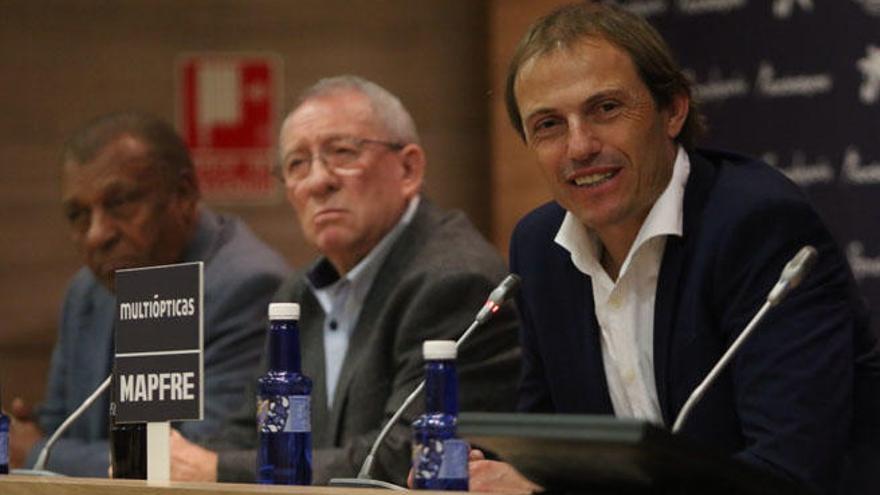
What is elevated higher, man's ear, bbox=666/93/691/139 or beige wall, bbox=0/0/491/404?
beige wall, bbox=0/0/491/404

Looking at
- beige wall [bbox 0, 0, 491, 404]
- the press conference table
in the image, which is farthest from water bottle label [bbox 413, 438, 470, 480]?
Result: beige wall [bbox 0, 0, 491, 404]

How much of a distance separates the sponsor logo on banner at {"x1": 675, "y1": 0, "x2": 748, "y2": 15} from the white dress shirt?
1373 mm

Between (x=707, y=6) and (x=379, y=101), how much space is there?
93cm

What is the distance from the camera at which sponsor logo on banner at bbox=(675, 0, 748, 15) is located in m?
4.12

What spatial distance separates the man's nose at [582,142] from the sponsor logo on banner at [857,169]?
130 cm

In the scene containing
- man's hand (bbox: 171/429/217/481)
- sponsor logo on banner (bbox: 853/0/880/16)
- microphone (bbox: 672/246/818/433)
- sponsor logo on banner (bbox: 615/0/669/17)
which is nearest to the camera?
microphone (bbox: 672/246/818/433)

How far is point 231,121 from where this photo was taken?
5.25 meters

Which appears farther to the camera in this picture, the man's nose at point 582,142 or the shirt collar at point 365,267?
the shirt collar at point 365,267

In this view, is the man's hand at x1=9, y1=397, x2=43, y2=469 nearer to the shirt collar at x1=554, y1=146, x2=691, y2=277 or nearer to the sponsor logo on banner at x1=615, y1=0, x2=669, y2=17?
the sponsor logo on banner at x1=615, y1=0, x2=669, y2=17

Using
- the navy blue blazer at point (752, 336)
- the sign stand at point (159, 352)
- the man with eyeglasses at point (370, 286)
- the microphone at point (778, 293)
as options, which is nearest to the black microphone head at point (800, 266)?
the microphone at point (778, 293)

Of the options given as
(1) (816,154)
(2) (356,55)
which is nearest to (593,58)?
(1) (816,154)

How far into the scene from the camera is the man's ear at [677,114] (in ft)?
9.46

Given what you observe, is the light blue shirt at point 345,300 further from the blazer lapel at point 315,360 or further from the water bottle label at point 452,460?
the water bottle label at point 452,460

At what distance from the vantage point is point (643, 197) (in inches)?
110
